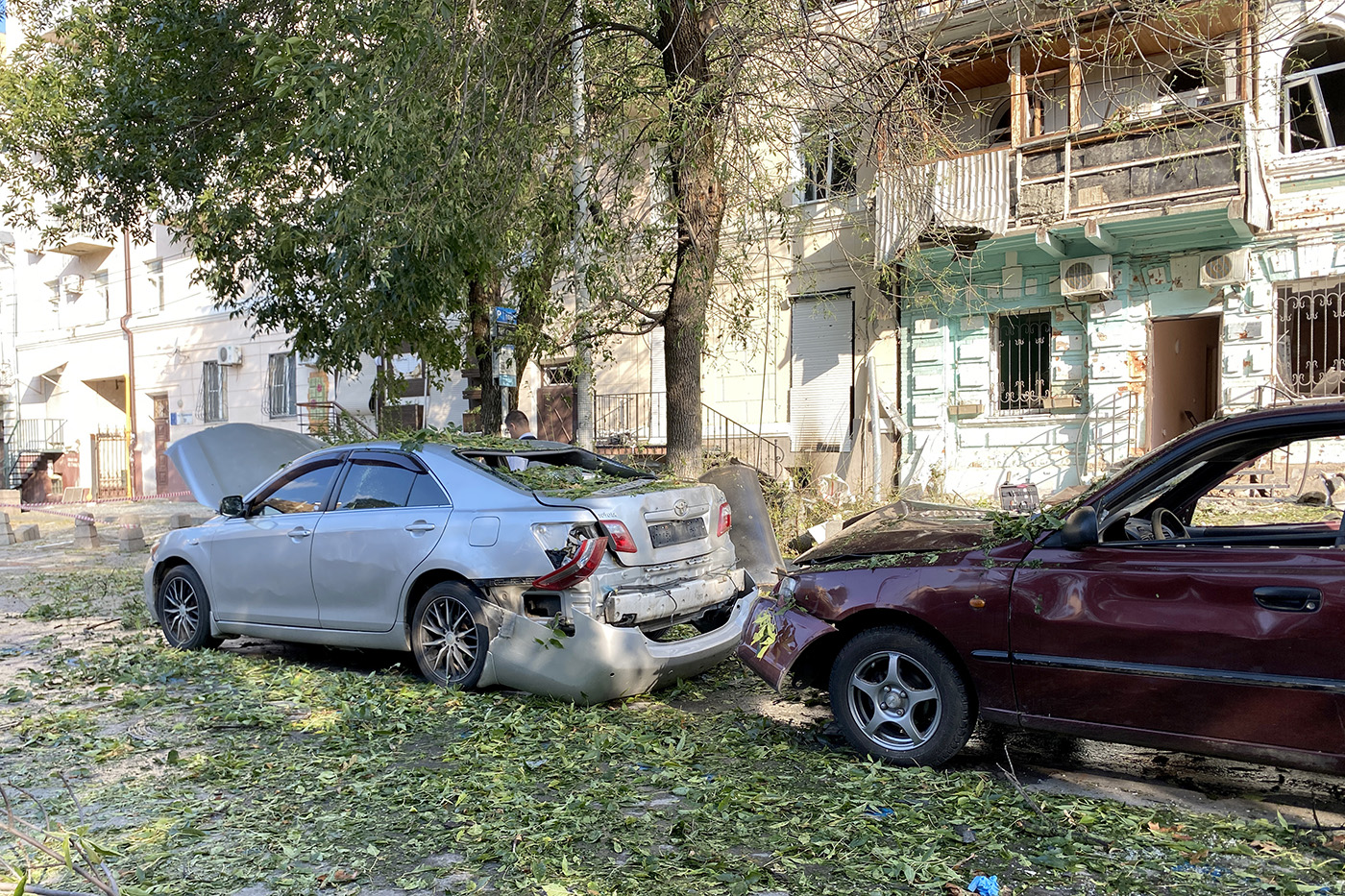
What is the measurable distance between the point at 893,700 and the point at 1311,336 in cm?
1199

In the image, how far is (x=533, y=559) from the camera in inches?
210

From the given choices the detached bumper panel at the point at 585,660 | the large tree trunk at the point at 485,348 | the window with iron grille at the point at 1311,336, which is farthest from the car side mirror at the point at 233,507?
the window with iron grille at the point at 1311,336

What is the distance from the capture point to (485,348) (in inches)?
476

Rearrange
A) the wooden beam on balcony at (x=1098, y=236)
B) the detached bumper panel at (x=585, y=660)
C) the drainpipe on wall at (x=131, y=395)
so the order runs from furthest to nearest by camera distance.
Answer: the drainpipe on wall at (x=131, y=395)
the wooden beam on balcony at (x=1098, y=236)
the detached bumper panel at (x=585, y=660)

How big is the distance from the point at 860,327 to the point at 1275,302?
241 inches

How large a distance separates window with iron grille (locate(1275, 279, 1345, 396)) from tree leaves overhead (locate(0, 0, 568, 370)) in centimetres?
1056

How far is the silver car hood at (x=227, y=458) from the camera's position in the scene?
26.2 ft

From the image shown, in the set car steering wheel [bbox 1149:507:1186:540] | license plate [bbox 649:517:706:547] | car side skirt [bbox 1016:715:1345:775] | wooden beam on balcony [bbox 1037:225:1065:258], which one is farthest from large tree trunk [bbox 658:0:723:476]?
wooden beam on balcony [bbox 1037:225:1065:258]

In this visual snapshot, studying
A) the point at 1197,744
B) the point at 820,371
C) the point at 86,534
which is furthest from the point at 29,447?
the point at 1197,744

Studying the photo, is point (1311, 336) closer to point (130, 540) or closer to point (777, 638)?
point (777, 638)

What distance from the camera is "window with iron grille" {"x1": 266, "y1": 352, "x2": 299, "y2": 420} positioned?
24.2m

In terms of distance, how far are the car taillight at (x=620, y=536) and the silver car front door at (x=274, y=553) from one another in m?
2.32

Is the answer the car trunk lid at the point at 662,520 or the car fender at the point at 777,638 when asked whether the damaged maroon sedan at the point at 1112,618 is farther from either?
the car trunk lid at the point at 662,520

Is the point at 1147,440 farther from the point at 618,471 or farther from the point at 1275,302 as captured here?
the point at 618,471
